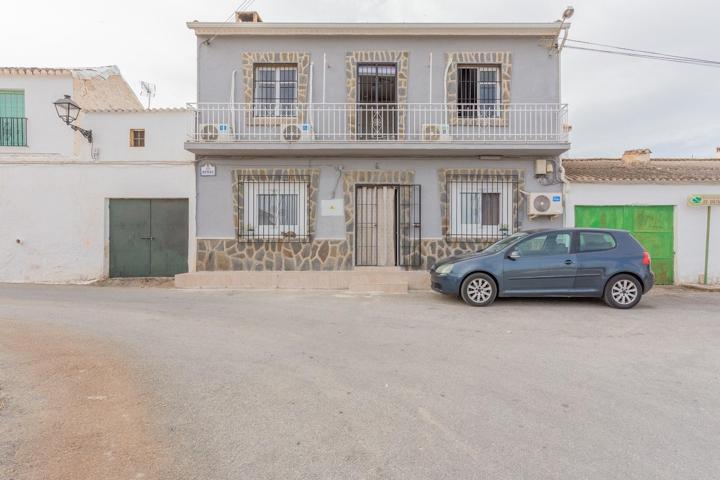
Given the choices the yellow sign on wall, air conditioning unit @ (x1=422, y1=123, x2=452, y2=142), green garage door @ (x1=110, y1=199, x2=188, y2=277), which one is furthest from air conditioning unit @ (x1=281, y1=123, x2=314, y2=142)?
the yellow sign on wall

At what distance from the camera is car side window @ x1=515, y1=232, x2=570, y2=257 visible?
26.0 ft

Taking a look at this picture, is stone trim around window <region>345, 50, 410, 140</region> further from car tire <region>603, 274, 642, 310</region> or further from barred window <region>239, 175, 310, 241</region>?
car tire <region>603, 274, 642, 310</region>

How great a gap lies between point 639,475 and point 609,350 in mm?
3032

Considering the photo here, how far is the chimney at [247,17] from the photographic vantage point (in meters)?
12.0

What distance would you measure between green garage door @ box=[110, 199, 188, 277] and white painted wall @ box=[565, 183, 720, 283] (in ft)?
35.1

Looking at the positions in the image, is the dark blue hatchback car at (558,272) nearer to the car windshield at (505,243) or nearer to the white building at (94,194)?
the car windshield at (505,243)

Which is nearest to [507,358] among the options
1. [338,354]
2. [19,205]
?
[338,354]

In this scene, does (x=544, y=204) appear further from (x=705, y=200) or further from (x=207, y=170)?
(x=207, y=170)

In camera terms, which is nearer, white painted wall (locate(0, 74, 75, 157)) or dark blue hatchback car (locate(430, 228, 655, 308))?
dark blue hatchback car (locate(430, 228, 655, 308))

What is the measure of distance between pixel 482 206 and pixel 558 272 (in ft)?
13.1

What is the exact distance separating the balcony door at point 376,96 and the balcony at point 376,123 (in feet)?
0.09

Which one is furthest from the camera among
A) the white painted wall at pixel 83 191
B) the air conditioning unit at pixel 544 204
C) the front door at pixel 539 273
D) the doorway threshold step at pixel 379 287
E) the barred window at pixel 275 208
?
the white painted wall at pixel 83 191

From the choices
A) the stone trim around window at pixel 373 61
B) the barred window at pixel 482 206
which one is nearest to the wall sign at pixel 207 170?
the stone trim around window at pixel 373 61

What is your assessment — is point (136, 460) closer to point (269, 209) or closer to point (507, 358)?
point (507, 358)
